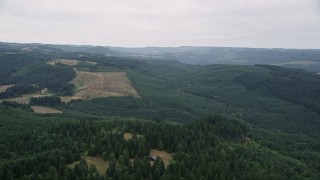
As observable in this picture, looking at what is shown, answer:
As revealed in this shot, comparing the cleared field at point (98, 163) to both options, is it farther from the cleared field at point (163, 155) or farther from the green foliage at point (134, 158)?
the cleared field at point (163, 155)

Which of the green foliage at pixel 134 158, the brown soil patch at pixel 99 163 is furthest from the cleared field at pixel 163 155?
the brown soil patch at pixel 99 163

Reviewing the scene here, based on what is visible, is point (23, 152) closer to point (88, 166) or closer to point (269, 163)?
point (88, 166)

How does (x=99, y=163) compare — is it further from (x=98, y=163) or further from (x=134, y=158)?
(x=134, y=158)

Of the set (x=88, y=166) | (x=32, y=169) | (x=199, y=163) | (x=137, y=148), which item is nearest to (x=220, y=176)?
(x=199, y=163)

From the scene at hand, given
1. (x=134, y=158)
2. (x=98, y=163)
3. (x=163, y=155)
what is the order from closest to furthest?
(x=98, y=163) < (x=134, y=158) < (x=163, y=155)

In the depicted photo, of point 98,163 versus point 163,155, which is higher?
point 98,163

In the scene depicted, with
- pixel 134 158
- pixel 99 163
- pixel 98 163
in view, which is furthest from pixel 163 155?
pixel 98 163

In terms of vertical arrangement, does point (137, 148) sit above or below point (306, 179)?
above

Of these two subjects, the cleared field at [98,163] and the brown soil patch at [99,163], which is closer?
the brown soil patch at [99,163]
